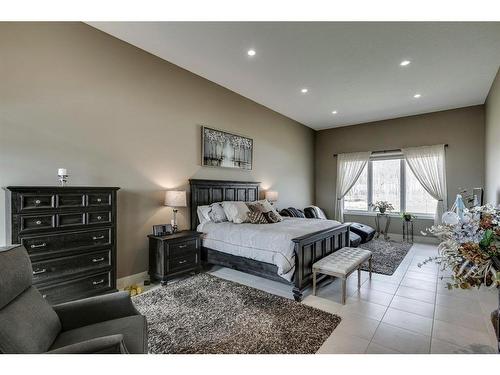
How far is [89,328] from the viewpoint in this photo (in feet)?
4.93

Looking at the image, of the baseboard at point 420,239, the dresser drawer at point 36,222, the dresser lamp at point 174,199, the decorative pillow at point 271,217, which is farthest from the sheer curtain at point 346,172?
the dresser drawer at point 36,222

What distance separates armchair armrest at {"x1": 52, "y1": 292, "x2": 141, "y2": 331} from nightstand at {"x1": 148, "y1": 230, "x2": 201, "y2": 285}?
1.51 m

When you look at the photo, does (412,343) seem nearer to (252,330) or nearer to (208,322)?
(252,330)

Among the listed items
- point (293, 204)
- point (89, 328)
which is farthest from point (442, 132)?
point (89, 328)

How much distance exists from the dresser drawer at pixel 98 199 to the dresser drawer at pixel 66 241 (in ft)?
0.96

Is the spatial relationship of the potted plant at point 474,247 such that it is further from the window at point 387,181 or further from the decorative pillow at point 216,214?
the window at point 387,181

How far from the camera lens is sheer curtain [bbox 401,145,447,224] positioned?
5.59 meters

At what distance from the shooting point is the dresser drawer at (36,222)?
2215 mm

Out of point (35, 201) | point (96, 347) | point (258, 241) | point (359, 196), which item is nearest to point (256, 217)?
point (258, 241)

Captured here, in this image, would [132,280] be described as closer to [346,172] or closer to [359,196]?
[346,172]

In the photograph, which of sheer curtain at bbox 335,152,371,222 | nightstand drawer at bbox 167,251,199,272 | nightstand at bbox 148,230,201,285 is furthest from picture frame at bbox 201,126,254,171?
sheer curtain at bbox 335,152,371,222

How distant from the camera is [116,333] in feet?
4.69

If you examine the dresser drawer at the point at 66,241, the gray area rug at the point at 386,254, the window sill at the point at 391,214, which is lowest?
the gray area rug at the point at 386,254

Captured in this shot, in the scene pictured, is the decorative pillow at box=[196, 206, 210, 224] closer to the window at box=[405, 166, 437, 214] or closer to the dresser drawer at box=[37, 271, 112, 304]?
the dresser drawer at box=[37, 271, 112, 304]
